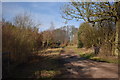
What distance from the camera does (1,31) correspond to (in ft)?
17.4

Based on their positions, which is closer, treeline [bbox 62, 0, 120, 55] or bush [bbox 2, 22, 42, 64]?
bush [bbox 2, 22, 42, 64]

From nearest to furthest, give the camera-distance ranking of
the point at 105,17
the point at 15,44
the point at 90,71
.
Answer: the point at 90,71 → the point at 15,44 → the point at 105,17

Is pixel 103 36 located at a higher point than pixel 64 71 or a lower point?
higher

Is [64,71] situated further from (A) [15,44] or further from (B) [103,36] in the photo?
(B) [103,36]

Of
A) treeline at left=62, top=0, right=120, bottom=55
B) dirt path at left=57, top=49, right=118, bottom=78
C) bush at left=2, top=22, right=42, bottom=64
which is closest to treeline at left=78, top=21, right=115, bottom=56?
treeline at left=62, top=0, right=120, bottom=55

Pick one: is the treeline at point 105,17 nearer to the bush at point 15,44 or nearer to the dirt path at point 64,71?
the dirt path at point 64,71

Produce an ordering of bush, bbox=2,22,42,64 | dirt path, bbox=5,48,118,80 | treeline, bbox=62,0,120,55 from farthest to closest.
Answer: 1. treeline, bbox=62,0,120,55
2. bush, bbox=2,22,42,64
3. dirt path, bbox=5,48,118,80

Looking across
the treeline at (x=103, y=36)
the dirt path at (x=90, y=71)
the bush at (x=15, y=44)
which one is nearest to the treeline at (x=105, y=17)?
the treeline at (x=103, y=36)

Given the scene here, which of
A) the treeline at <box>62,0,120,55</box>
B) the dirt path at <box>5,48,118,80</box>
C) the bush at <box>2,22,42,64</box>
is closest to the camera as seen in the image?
the dirt path at <box>5,48,118,80</box>

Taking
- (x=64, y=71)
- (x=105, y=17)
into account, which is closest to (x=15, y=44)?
(x=64, y=71)

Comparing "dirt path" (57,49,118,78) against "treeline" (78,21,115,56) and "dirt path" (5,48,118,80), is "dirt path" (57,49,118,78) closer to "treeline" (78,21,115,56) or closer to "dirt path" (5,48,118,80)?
"dirt path" (5,48,118,80)

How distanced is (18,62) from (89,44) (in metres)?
10.6

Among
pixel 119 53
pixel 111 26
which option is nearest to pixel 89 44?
pixel 111 26

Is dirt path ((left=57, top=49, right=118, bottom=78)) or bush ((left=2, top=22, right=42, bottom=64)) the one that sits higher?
bush ((left=2, top=22, right=42, bottom=64))
